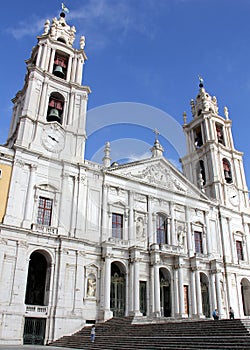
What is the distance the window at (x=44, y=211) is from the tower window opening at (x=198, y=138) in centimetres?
2100

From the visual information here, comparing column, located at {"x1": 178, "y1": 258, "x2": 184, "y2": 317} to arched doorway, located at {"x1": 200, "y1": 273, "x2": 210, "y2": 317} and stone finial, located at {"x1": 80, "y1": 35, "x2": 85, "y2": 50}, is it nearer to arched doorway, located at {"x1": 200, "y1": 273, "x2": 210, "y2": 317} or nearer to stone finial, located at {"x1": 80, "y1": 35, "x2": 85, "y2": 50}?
arched doorway, located at {"x1": 200, "y1": 273, "x2": 210, "y2": 317}

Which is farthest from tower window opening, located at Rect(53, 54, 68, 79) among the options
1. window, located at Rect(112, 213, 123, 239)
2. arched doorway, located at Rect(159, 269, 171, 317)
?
arched doorway, located at Rect(159, 269, 171, 317)

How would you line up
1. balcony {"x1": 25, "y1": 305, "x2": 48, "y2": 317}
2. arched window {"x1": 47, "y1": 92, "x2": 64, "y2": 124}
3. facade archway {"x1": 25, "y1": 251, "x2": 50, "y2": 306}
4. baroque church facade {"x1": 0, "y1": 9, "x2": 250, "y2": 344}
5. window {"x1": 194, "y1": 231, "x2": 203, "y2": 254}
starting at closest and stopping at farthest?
balcony {"x1": 25, "y1": 305, "x2": 48, "y2": 317}, baroque church facade {"x1": 0, "y1": 9, "x2": 250, "y2": 344}, facade archway {"x1": 25, "y1": 251, "x2": 50, "y2": 306}, arched window {"x1": 47, "y1": 92, "x2": 64, "y2": 124}, window {"x1": 194, "y1": 231, "x2": 203, "y2": 254}

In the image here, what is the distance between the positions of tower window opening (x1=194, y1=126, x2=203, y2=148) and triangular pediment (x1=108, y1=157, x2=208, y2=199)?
8815mm

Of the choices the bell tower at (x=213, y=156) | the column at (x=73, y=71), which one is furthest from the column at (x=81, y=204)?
the bell tower at (x=213, y=156)

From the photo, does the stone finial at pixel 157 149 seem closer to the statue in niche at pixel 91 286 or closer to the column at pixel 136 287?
the column at pixel 136 287

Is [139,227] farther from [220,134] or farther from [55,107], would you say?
[220,134]

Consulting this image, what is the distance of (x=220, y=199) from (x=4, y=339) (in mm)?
22476

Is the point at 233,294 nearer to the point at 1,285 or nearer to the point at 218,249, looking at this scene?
the point at 218,249

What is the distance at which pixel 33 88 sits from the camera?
2570 centimetres

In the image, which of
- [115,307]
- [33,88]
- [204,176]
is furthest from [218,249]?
[33,88]

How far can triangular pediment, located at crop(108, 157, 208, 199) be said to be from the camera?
27562mm

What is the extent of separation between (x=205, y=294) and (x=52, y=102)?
20.1 metres

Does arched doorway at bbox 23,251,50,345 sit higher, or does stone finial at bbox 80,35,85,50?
stone finial at bbox 80,35,85,50
